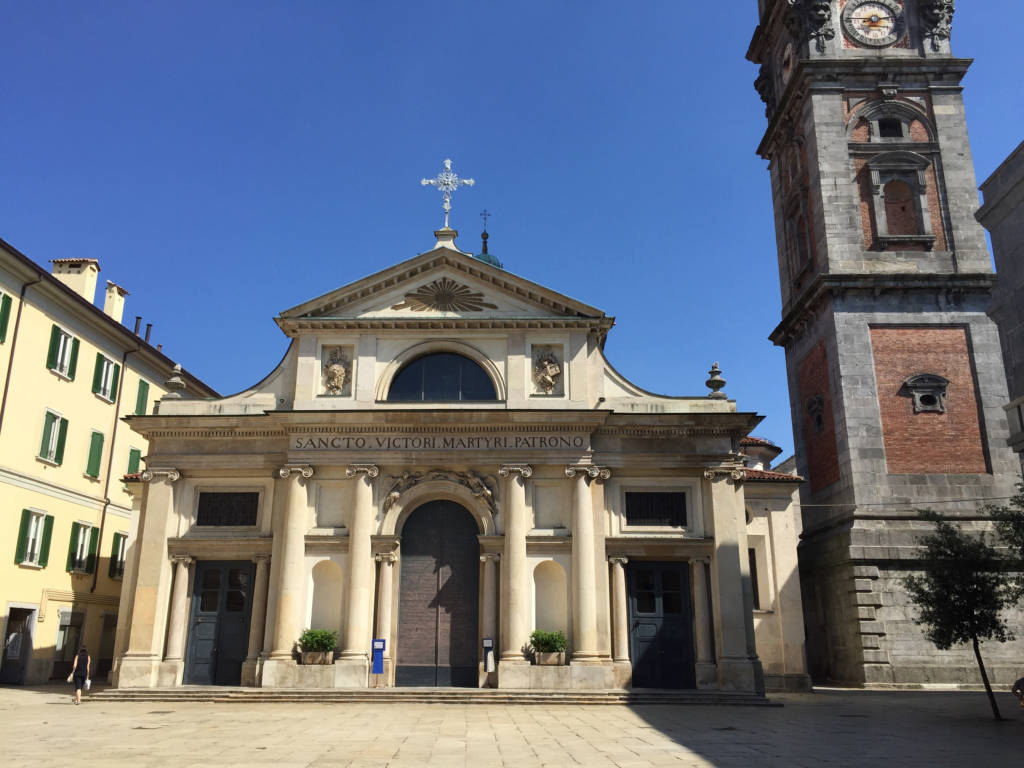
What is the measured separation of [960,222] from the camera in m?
29.9

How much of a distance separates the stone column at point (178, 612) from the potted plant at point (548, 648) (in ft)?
33.5

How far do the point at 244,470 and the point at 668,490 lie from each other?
42.3ft

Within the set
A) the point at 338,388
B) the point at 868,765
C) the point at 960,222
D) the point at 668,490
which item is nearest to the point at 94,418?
the point at 338,388

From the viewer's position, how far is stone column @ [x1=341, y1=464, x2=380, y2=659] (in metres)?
23.1

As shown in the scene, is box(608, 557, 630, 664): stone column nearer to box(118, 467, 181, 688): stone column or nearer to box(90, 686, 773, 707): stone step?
box(90, 686, 773, 707): stone step

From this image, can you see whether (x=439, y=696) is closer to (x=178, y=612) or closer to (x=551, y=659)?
(x=551, y=659)

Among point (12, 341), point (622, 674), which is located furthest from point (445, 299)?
point (12, 341)

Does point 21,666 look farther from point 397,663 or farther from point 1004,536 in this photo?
point 1004,536

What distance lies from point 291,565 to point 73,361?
14.2m

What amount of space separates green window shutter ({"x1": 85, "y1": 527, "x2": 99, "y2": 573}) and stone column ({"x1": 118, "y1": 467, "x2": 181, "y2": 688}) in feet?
27.4

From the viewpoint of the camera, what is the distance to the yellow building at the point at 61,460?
1086 inches

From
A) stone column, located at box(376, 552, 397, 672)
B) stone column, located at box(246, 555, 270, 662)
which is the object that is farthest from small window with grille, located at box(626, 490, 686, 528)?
stone column, located at box(246, 555, 270, 662)

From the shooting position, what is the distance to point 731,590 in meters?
23.5

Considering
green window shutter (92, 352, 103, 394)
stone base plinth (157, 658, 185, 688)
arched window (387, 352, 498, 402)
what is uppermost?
green window shutter (92, 352, 103, 394)
